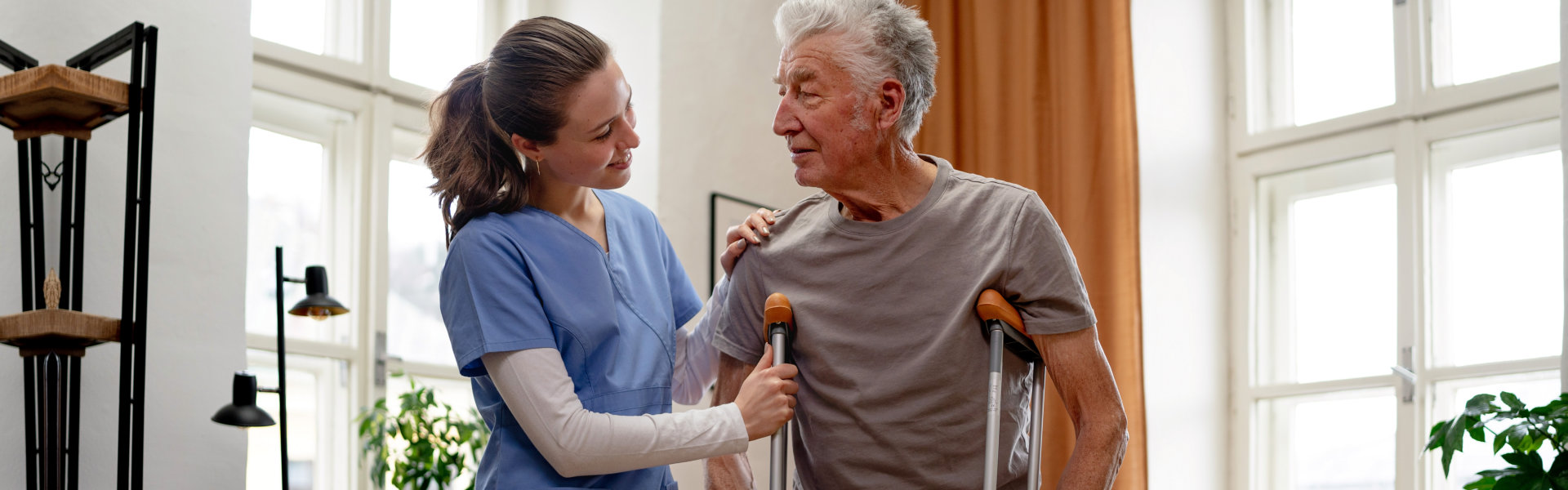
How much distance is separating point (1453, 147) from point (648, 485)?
285cm

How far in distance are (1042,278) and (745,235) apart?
47 cm

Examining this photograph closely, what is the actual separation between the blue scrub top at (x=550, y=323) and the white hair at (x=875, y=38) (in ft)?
1.38

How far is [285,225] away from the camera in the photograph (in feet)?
10.5

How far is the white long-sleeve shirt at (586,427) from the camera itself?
1.57 m

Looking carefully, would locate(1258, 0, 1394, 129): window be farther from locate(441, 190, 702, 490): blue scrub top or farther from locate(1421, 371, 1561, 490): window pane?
locate(441, 190, 702, 490): blue scrub top

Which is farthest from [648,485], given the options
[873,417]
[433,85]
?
[433,85]

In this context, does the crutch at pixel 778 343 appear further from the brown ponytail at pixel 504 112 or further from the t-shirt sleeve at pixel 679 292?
the brown ponytail at pixel 504 112

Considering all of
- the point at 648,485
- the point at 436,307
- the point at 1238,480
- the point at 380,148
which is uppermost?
the point at 380,148

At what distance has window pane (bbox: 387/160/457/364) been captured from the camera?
11.1 feet

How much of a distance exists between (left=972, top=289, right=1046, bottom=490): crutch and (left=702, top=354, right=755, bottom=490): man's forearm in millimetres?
399

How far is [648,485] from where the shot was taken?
1.73 meters

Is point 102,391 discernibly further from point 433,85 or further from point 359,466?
point 433,85

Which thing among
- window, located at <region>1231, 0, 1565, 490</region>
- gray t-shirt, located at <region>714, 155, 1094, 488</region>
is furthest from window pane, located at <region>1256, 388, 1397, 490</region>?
gray t-shirt, located at <region>714, 155, 1094, 488</region>

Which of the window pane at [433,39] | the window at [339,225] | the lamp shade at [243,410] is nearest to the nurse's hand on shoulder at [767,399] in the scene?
the lamp shade at [243,410]
